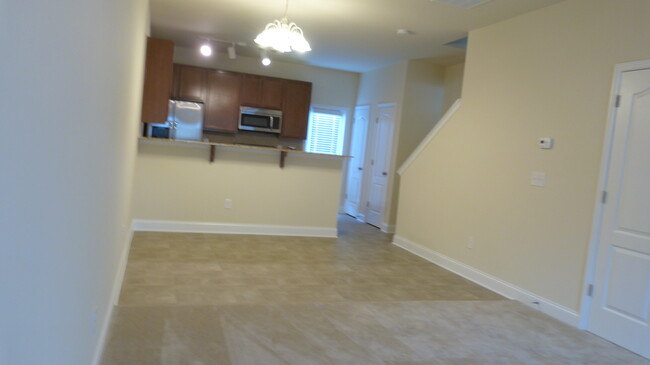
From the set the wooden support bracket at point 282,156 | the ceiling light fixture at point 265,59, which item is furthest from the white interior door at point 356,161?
the wooden support bracket at point 282,156

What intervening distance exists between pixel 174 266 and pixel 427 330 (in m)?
2.37

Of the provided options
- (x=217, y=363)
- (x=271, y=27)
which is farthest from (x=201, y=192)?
(x=217, y=363)

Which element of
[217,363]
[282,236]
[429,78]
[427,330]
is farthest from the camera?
[429,78]

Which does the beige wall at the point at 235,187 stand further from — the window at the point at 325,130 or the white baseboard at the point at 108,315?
the window at the point at 325,130

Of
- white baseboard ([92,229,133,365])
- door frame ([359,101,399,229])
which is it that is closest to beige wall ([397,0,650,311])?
door frame ([359,101,399,229])

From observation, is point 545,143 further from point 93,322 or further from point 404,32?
point 93,322

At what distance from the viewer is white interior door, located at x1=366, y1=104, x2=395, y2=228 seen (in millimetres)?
7445

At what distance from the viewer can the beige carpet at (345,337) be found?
2652 millimetres

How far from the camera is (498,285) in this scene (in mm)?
4453

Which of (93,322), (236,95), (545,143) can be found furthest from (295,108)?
(93,322)

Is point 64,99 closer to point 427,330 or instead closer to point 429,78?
point 427,330

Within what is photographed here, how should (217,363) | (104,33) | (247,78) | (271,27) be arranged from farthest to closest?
(247,78), (271,27), (217,363), (104,33)

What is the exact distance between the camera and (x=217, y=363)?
2.51m

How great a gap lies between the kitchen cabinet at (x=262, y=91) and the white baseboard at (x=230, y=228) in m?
→ 2.76
